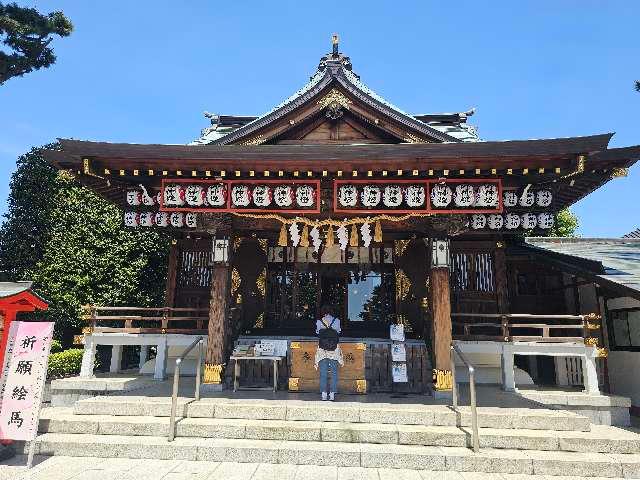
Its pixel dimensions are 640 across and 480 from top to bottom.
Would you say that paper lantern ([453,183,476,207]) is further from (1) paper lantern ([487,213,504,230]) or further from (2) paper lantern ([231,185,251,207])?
(2) paper lantern ([231,185,251,207])

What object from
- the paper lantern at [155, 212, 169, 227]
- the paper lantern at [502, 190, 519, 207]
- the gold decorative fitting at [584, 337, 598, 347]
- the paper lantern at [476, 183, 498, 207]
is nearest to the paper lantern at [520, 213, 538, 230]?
the paper lantern at [502, 190, 519, 207]

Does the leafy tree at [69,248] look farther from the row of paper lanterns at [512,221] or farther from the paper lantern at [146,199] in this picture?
the row of paper lanterns at [512,221]

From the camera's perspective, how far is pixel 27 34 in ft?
63.0

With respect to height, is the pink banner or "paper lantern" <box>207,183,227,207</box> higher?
"paper lantern" <box>207,183,227,207</box>

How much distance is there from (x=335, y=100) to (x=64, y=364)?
49.7ft

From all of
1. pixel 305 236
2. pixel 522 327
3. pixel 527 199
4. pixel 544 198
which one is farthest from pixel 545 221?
pixel 305 236

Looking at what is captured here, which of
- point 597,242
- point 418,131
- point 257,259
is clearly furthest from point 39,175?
point 597,242

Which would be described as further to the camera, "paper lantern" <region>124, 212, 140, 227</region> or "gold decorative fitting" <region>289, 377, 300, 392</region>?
"paper lantern" <region>124, 212, 140, 227</region>

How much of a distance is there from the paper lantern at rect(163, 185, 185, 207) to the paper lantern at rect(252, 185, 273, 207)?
184 cm

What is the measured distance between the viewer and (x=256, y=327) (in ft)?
45.3

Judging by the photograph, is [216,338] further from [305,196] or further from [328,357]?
[305,196]

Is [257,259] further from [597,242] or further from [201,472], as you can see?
[597,242]

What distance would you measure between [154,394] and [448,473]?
704 centimetres

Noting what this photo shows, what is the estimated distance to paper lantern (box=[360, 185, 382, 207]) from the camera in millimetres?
9992
